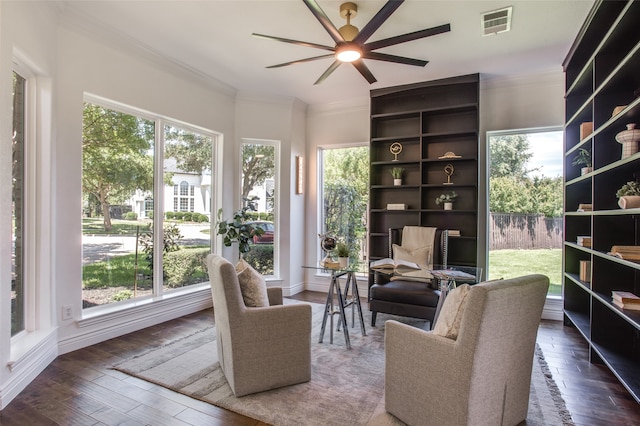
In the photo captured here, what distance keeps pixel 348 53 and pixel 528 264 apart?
3.36 meters

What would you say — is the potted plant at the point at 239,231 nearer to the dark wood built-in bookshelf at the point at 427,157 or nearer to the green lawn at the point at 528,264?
the dark wood built-in bookshelf at the point at 427,157

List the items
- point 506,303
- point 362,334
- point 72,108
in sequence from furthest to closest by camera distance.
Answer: point 362,334, point 72,108, point 506,303

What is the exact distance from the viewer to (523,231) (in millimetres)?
4145

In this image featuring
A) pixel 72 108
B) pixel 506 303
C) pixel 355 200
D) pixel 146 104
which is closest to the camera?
pixel 506 303

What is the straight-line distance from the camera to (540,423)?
1.96m

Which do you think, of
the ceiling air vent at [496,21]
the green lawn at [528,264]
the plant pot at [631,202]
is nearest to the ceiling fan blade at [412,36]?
the ceiling air vent at [496,21]

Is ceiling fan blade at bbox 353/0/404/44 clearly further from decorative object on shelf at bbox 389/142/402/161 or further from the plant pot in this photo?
decorative object on shelf at bbox 389/142/402/161

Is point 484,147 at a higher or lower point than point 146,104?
lower

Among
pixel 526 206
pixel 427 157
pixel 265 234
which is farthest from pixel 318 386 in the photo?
pixel 526 206

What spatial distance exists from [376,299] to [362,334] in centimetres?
39

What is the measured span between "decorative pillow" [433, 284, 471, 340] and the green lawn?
294 cm

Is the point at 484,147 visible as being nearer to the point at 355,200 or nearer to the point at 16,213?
the point at 355,200

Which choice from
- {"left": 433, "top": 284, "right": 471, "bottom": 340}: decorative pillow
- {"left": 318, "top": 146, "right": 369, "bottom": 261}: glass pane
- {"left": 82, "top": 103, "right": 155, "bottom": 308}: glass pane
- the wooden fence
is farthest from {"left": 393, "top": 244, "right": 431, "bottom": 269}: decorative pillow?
{"left": 82, "top": 103, "right": 155, "bottom": 308}: glass pane

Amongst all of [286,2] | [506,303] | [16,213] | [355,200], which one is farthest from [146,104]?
[506,303]
